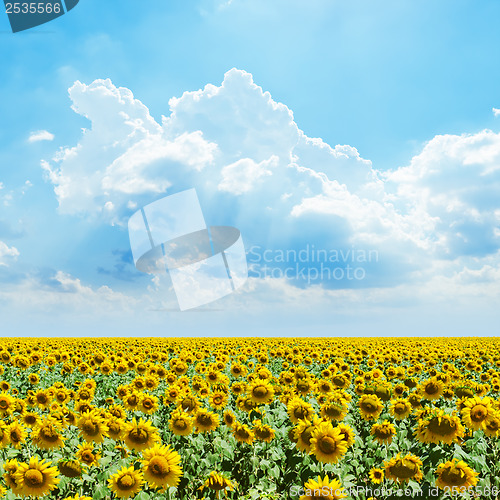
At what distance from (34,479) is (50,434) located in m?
1.69

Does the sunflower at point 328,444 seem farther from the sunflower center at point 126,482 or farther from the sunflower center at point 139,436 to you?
the sunflower center at point 139,436

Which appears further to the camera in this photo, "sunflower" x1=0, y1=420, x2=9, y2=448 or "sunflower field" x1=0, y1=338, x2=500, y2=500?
"sunflower" x1=0, y1=420, x2=9, y2=448

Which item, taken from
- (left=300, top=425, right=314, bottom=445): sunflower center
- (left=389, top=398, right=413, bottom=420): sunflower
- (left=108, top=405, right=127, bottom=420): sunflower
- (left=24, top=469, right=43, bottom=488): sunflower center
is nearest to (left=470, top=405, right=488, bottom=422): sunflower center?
(left=389, top=398, right=413, bottom=420): sunflower

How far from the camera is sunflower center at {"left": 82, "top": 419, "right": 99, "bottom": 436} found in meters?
7.03

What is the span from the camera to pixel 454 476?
17.4 ft

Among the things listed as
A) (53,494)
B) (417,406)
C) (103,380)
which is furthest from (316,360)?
(53,494)

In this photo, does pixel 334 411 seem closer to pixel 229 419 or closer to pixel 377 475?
pixel 377 475

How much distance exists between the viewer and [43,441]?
7.26 metres

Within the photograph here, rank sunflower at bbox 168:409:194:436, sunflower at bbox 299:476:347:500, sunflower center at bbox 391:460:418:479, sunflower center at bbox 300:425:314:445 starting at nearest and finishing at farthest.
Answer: sunflower at bbox 299:476:347:500, sunflower center at bbox 391:460:418:479, sunflower center at bbox 300:425:314:445, sunflower at bbox 168:409:194:436

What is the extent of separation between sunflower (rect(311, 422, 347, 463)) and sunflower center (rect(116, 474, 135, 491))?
2493 mm

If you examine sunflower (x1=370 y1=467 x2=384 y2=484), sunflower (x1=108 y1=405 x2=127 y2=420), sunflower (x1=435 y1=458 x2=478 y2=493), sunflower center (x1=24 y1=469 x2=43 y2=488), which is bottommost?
sunflower (x1=370 y1=467 x2=384 y2=484)

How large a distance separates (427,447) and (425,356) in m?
16.0

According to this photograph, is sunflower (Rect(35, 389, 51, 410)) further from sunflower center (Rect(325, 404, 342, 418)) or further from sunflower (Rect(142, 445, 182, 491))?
sunflower center (Rect(325, 404, 342, 418))

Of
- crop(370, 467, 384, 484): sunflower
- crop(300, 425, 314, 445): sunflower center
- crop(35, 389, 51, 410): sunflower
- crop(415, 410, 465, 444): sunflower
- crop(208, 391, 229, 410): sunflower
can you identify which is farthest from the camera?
crop(35, 389, 51, 410): sunflower
